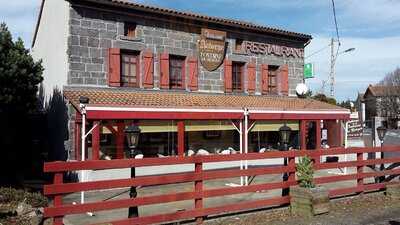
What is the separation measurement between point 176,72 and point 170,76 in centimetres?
39

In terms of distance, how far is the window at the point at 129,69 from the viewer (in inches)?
720

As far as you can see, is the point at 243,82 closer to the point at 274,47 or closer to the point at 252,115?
the point at 274,47

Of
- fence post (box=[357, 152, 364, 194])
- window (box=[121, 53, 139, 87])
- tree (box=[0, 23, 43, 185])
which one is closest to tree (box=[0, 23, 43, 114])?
tree (box=[0, 23, 43, 185])

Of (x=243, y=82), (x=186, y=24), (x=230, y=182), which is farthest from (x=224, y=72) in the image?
(x=230, y=182)

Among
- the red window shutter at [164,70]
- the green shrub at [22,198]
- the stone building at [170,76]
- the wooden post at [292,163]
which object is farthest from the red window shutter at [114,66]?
the wooden post at [292,163]

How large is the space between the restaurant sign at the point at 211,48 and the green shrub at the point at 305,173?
11632mm

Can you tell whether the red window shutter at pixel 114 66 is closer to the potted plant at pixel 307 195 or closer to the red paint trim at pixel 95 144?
the red paint trim at pixel 95 144

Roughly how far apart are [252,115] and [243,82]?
4092 millimetres

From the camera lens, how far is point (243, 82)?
21781mm

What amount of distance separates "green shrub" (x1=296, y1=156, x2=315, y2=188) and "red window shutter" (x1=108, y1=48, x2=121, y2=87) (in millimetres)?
10058

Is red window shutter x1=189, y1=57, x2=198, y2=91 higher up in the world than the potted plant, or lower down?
higher up

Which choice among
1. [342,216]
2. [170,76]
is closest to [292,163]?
[342,216]

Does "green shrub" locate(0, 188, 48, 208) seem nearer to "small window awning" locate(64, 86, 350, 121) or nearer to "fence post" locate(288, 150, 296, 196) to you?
"small window awning" locate(64, 86, 350, 121)

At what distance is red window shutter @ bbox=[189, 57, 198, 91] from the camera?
19906 millimetres
